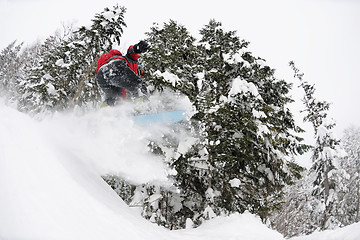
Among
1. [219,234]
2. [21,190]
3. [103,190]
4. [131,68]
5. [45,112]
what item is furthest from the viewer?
[45,112]

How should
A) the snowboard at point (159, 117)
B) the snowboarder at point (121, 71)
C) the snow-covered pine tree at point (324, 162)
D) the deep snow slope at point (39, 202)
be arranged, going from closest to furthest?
the deep snow slope at point (39, 202) < the snowboarder at point (121, 71) < the snowboard at point (159, 117) < the snow-covered pine tree at point (324, 162)

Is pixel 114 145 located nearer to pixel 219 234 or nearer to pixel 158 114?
pixel 158 114

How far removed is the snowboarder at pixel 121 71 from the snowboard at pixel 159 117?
607 mm

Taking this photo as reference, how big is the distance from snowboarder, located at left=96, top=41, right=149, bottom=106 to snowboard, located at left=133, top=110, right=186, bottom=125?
23.9 inches

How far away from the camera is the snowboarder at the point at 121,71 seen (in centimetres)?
482

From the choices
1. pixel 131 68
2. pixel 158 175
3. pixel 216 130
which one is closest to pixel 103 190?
pixel 158 175

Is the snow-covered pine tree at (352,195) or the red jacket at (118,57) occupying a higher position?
the red jacket at (118,57)

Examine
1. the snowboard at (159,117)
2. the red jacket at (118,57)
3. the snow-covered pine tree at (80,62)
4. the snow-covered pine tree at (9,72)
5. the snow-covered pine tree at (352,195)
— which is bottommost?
the snow-covered pine tree at (352,195)

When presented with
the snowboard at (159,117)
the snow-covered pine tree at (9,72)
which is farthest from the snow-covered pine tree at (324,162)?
the snow-covered pine tree at (9,72)

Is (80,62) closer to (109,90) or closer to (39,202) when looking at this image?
(109,90)

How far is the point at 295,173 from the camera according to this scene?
6.18 m

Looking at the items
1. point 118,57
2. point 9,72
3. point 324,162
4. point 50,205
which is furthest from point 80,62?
point 9,72

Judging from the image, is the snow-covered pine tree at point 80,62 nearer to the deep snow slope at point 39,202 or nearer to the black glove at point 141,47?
the black glove at point 141,47

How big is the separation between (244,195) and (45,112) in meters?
12.0
